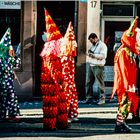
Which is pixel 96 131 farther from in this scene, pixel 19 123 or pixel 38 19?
pixel 38 19

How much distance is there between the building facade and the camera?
58.1 ft

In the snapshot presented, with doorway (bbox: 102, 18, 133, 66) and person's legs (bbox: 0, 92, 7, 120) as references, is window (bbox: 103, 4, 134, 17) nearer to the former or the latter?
doorway (bbox: 102, 18, 133, 66)

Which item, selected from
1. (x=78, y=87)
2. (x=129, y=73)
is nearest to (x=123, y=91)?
(x=129, y=73)

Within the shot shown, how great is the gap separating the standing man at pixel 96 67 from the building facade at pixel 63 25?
793 millimetres

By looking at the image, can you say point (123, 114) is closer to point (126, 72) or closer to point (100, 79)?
point (126, 72)

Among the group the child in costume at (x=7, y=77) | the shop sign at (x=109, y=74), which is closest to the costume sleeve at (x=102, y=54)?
the shop sign at (x=109, y=74)

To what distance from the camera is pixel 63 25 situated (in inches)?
718

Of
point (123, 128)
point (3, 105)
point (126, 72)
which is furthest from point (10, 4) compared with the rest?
point (123, 128)

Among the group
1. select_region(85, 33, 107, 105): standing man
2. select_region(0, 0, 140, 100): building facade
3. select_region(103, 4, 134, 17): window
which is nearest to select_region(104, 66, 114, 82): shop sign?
select_region(0, 0, 140, 100): building facade

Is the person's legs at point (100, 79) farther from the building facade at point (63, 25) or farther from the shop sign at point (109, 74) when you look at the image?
the shop sign at point (109, 74)

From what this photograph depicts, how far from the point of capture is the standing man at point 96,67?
16.4m

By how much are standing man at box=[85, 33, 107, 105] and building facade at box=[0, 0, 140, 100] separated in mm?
793

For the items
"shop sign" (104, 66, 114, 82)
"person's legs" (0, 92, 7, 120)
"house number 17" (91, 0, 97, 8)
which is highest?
"house number 17" (91, 0, 97, 8)

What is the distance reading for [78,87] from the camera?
1777 centimetres
